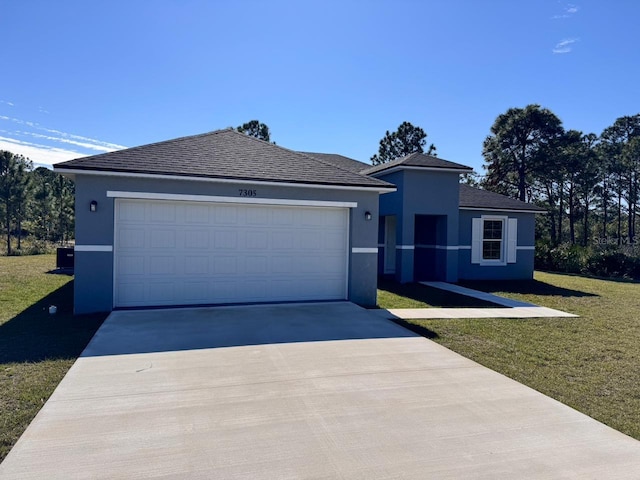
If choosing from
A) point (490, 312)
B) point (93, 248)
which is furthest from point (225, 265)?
point (490, 312)

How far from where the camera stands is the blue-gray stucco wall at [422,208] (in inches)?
610

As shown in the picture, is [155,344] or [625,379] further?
[155,344]

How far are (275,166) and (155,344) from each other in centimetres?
554

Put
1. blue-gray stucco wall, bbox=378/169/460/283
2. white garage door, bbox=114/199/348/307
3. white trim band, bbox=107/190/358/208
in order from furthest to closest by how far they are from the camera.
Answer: blue-gray stucco wall, bbox=378/169/460/283 → white garage door, bbox=114/199/348/307 → white trim band, bbox=107/190/358/208

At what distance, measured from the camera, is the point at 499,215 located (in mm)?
17656

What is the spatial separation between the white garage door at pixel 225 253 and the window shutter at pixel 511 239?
389 inches

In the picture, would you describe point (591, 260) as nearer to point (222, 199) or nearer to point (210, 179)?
point (222, 199)

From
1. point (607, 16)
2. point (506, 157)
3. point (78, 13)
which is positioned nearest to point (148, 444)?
point (78, 13)

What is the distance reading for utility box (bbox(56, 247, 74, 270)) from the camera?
18.0 metres

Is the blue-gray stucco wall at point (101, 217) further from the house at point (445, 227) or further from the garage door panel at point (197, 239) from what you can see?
the house at point (445, 227)

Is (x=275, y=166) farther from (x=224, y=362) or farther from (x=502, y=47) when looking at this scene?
(x=502, y=47)

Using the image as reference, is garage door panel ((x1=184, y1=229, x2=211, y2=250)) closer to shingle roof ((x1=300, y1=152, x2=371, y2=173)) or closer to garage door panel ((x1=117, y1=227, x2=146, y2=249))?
garage door panel ((x1=117, y1=227, x2=146, y2=249))

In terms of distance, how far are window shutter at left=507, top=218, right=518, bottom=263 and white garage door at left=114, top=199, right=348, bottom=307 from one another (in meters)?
9.89

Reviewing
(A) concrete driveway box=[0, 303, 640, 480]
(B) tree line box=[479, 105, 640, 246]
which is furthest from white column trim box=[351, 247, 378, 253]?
(B) tree line box=[479, 105, 640, 246]
